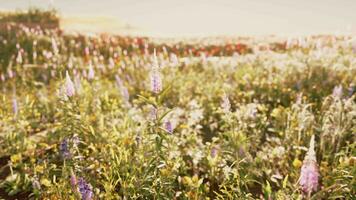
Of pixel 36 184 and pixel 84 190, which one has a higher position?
pixel 84 190

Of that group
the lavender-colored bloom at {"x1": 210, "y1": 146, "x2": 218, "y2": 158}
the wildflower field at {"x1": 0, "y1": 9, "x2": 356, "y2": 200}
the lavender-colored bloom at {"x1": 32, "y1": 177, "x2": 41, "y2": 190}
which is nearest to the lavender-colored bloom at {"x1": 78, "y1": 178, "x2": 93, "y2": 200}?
the wildflower field at {"x1": 0, "y1": 9, "x2": 356, "y2": 200}

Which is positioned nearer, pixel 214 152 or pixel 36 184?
pixel 36 184

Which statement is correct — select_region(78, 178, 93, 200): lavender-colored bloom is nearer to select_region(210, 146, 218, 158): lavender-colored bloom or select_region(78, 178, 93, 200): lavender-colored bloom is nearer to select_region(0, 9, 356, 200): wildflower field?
select_region(0, 9, 356, 200): wildflower field

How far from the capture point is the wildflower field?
3186 mm

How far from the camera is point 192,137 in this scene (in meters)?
4.32

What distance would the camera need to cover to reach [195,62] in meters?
9.42

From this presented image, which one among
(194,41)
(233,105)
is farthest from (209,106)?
(194,41)

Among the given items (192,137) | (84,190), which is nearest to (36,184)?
(84,190)

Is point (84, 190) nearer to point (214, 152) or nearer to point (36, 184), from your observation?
point (36, 184)

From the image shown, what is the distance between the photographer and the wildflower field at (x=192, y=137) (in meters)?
3.19

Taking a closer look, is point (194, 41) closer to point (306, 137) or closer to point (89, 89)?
point (89, 89)

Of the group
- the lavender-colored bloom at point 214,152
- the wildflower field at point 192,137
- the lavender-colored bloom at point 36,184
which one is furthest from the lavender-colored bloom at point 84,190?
the lavender-colored bloom at point 214,152

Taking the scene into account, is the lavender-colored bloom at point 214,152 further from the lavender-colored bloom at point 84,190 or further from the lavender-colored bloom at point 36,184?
the lavender-colored bloom at point 36,184


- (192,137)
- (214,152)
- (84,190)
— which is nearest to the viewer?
(84,190)
